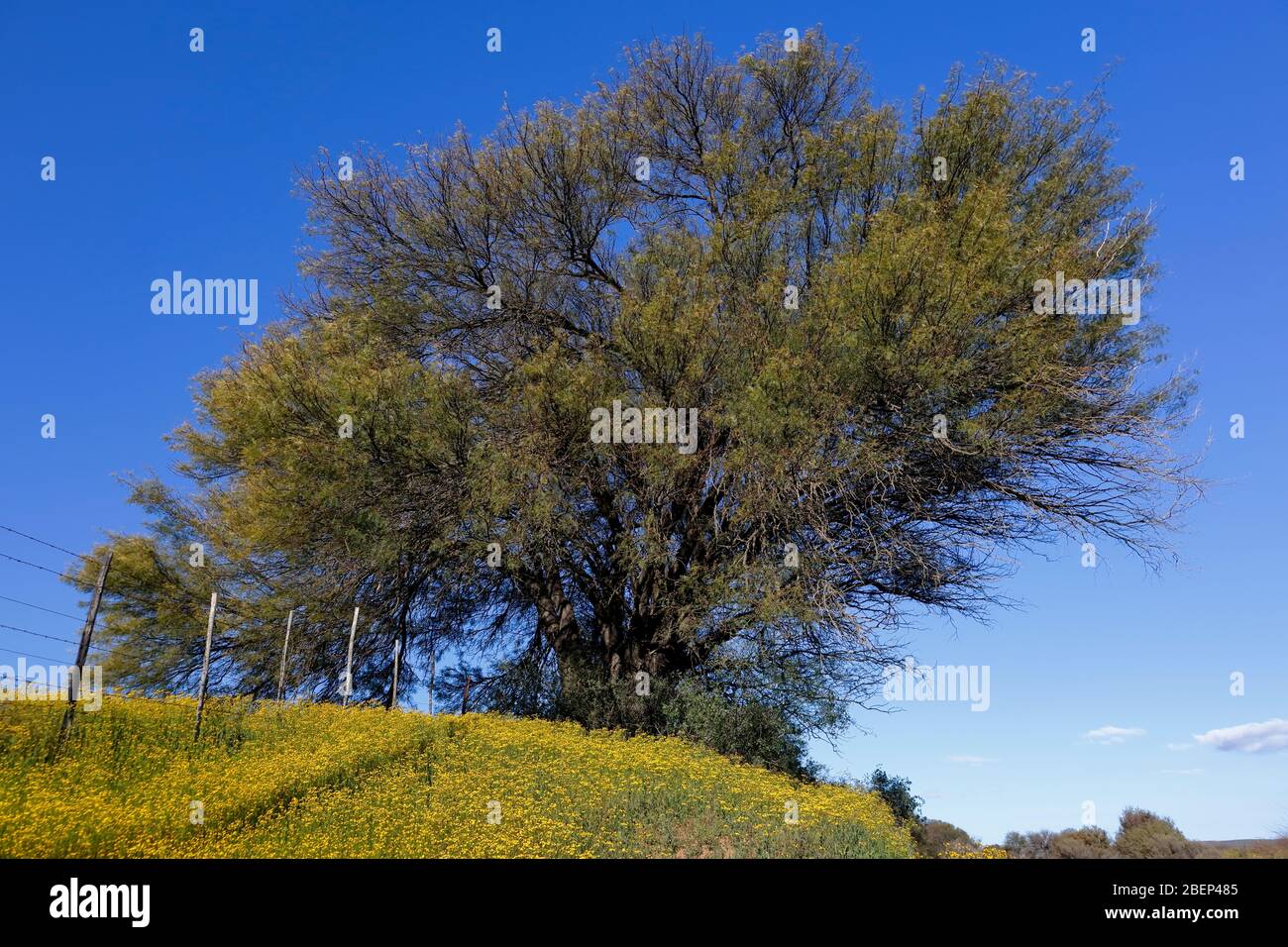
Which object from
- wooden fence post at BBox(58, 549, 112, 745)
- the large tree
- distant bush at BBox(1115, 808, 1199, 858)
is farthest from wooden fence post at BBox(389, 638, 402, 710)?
distant bush at BBox(1115, 808, 1199, 858)

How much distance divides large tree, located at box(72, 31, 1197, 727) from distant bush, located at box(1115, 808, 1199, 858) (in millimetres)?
4382

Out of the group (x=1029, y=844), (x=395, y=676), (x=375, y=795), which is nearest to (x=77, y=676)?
(x=375, y=795)

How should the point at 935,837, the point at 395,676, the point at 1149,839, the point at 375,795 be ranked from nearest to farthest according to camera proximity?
the point at 375,795
the point at 1149,839
the point at 935,837
the point at 395,676

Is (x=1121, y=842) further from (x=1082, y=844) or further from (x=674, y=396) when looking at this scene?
(x=674, y=396)

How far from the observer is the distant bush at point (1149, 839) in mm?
11289

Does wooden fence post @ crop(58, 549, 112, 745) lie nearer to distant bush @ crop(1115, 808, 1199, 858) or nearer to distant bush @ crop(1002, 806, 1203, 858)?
distant bush @ crop(1002, 806, 1203, 858)

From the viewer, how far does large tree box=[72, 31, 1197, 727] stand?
15.0 m

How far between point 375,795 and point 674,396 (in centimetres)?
876

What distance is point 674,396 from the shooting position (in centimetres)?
1673

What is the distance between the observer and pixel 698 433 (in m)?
16.9
